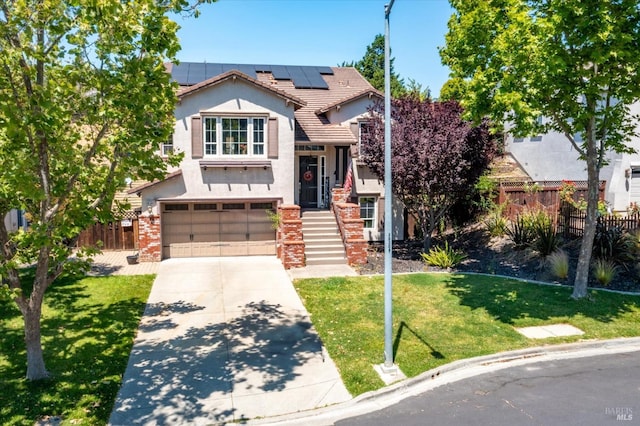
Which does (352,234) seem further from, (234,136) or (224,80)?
(224,80)

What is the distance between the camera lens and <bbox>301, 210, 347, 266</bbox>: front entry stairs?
1767 centimetres

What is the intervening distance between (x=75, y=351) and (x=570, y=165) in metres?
22.5

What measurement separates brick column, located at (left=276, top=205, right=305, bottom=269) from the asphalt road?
917 centimetres

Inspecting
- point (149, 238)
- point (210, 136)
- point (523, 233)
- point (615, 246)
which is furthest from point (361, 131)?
point (615, 246)

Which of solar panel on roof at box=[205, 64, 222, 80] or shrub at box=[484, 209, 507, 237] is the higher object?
solar panel on roof at box=[205, 64, 222, 80]

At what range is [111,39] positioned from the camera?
24.4ft

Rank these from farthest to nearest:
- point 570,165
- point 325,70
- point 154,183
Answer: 1. point 325,70
2. point 570,165
3. point 154,183

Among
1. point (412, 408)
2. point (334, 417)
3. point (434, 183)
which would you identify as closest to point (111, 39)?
point (334, 417)

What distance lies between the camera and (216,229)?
19172 mm

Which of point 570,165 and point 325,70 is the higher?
point 325,70

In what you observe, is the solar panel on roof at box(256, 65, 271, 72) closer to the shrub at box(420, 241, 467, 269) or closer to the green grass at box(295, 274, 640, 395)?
the shrub at box(420, 241, 467, 269)

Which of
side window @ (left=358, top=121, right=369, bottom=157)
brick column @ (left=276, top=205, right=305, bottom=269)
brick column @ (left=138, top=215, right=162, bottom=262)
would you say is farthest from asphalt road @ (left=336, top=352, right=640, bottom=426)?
brick column @ (left=138, top=215, right=162, bottom=262)

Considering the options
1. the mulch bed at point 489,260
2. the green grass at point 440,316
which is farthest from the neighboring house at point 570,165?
the green grass at point 440,316

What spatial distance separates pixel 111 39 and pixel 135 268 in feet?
36.9
